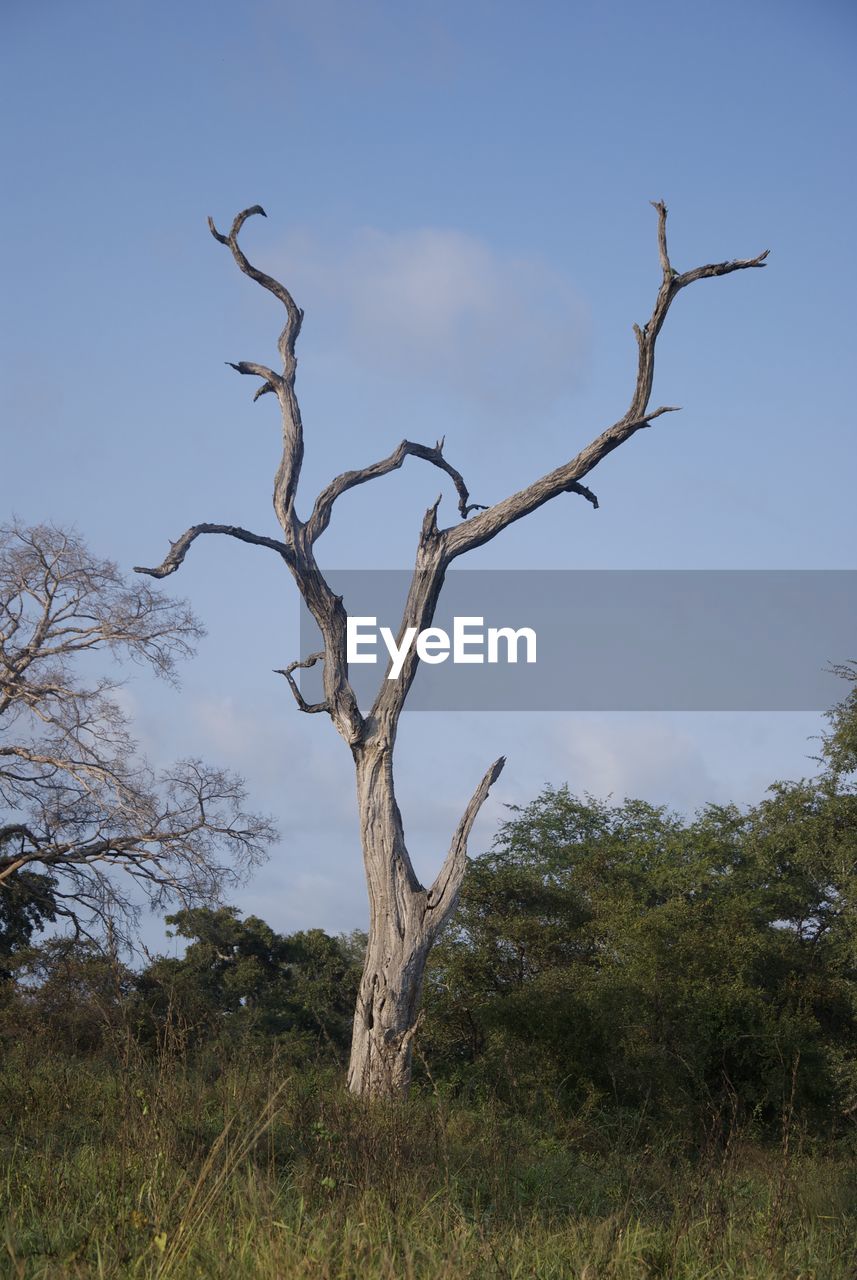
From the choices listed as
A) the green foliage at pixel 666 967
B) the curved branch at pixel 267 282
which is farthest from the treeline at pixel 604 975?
the curved branch at pixel 267 282

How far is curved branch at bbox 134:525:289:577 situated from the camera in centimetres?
1384

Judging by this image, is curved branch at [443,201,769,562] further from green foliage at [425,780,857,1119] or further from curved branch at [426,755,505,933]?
green foliage at [425,780,857,1119]

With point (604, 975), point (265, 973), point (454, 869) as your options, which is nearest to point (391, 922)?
point (454, 869)

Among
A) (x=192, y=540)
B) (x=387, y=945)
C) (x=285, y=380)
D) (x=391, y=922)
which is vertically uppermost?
(x=285, y=380)

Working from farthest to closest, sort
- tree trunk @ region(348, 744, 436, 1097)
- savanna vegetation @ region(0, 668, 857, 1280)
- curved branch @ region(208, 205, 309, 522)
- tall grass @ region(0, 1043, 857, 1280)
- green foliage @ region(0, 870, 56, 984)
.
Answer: green foliage @ region(0, 870, 56, 984) < curved branch @ region(208, 205, 309, 522) < tree trunk @ region(348, 744, 436, 1097) < savanna vegetation @ region(0, 668, 857, 1280) < tall grass @ region(0, 1043, 857, 1280)

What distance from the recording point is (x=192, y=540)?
1414 centimetres

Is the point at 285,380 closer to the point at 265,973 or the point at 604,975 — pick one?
the point at 604,975

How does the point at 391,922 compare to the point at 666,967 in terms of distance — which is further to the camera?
the point at 666,967

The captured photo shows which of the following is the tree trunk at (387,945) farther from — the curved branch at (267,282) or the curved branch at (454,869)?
the curved branch at (267,282)

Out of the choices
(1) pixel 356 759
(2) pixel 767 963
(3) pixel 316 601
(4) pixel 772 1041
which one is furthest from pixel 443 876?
(2) pixel 767 963

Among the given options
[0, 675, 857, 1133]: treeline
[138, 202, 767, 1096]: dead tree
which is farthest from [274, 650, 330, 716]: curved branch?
[0, 675, 857, 1133]: treeline

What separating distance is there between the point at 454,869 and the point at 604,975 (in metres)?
4.51

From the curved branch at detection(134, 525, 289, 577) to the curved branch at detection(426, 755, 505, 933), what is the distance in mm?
3723

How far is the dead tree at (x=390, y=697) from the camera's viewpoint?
1312cm
